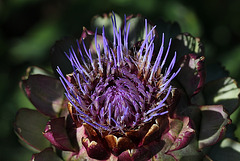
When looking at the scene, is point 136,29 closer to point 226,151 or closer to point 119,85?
point 119,85

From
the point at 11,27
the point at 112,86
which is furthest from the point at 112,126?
the point at 11,27

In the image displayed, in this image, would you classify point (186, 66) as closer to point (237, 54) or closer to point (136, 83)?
point (136, 83)

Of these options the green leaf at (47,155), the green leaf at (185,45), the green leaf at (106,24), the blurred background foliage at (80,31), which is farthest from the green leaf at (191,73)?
the blurred background foliage at (80,31)

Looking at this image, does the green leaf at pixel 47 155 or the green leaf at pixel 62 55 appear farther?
the green leaf at pixel 62 55

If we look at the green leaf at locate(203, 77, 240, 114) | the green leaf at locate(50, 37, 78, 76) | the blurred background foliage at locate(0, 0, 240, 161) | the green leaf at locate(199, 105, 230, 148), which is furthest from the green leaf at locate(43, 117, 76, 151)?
the blurred background foliage at locate(0, 0, 240, 161)

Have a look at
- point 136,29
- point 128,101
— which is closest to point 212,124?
point 128,101

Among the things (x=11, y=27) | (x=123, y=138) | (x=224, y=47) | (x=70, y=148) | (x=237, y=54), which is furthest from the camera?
(x=11, y=27)

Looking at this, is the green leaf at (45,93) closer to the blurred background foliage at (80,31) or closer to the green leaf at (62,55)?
the green leaf at (62,55)
